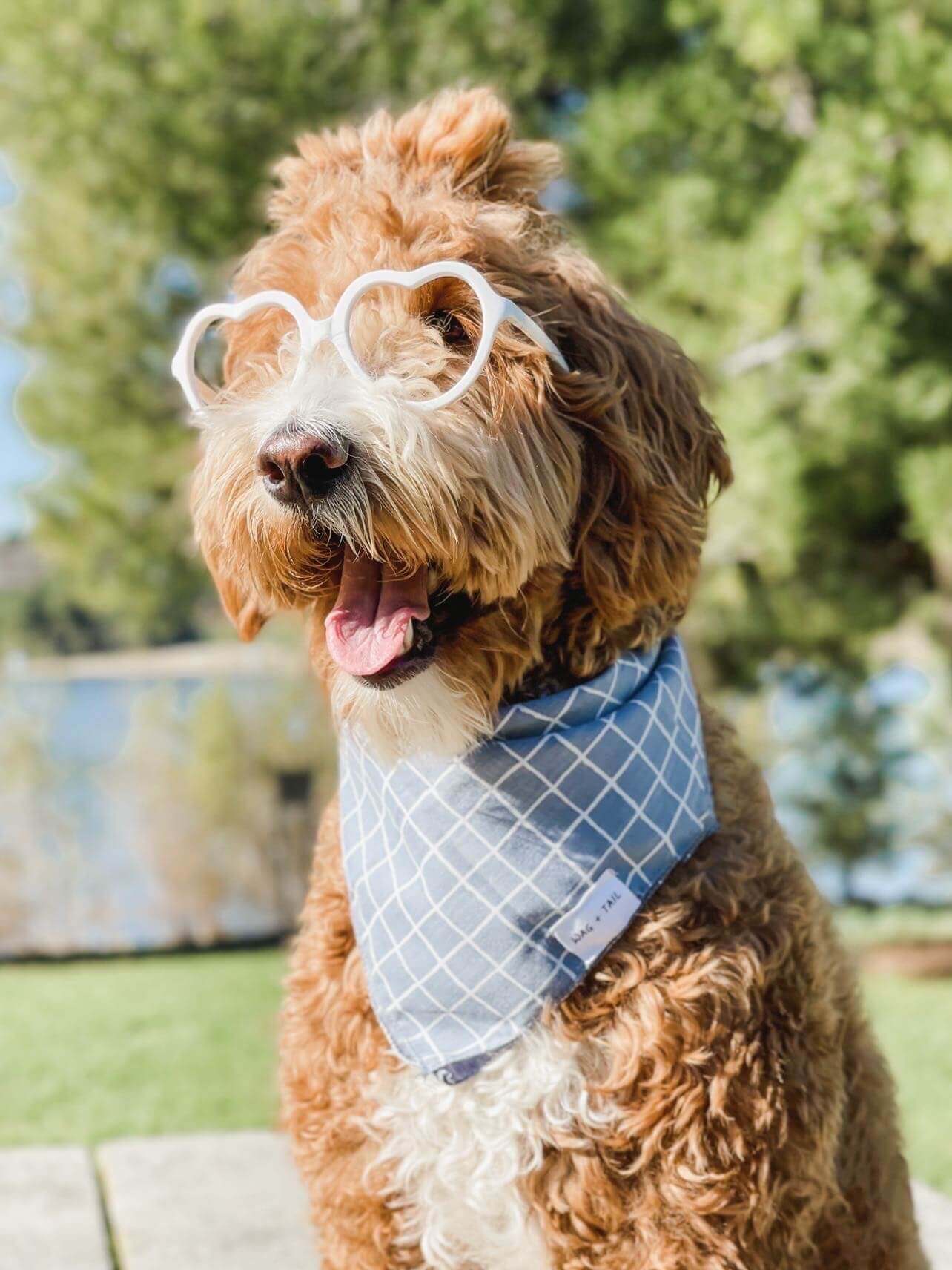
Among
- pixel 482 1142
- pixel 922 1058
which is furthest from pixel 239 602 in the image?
pixel 922 1058

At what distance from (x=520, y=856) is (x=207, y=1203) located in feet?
5.81

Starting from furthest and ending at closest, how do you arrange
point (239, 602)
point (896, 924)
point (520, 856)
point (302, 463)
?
point (896, 924) → point (239, 602) → point (520, 856) → point (302, 463)

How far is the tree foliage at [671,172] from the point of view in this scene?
6742mm

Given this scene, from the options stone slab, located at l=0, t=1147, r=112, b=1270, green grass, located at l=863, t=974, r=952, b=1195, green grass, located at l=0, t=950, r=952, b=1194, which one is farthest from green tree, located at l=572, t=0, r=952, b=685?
stone slab, located at l=0, t=1147, r=112, b=1270

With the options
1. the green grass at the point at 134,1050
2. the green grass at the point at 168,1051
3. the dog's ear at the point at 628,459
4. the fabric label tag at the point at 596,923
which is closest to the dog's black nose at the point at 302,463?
the dog's ear at the point at 628,459

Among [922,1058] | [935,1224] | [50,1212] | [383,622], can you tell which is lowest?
[922,1058]

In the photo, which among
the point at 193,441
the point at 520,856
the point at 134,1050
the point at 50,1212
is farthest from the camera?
the point at 193,441

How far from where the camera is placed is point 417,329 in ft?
7.18

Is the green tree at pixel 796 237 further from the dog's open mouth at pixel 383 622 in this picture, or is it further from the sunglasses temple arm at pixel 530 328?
the dog's open mouth at pixel 383 622

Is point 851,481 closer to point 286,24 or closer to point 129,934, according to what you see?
point 286,24

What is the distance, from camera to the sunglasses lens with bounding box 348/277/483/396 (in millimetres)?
2152

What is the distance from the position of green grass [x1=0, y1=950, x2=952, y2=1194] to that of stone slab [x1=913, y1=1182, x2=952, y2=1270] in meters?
0.45

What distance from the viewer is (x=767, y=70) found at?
7105 millimetres

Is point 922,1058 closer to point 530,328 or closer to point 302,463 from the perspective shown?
point 530,328
